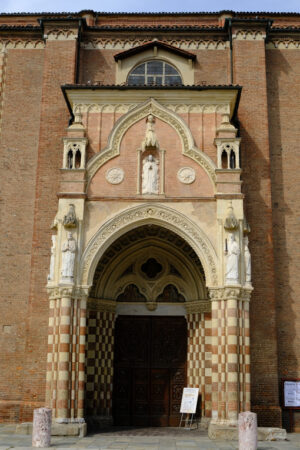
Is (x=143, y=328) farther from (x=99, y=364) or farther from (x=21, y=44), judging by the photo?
(x=21, y=44)

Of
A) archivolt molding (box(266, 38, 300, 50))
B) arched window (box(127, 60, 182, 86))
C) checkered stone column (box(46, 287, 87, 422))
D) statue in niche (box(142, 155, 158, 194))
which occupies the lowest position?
checkered stone column (box(46, 287, 87, 422))

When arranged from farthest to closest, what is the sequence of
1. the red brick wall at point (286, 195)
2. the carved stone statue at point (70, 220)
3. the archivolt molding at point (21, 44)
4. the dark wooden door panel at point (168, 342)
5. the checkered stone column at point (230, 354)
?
the archivolt molding at point (21, 44) < the dark wooden door panel at point (168, 342) < the red brick wall at point (286, 195) < the carved stone statue at point (70, 220) < the checkered stone column at point (230, 354)

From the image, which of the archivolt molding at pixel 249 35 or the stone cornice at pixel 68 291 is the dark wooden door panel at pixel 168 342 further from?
the archivolt molding at pixel 249 35

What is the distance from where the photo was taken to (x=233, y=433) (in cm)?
1306

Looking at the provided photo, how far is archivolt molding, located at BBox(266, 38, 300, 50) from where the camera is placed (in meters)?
18.5

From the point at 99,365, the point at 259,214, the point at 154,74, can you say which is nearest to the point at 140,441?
the point at 99,365

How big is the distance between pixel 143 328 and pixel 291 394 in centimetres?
463

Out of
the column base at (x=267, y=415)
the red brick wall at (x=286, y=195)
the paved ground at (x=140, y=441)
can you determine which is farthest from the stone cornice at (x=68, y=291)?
the red brick wall at (x=286, y=195)

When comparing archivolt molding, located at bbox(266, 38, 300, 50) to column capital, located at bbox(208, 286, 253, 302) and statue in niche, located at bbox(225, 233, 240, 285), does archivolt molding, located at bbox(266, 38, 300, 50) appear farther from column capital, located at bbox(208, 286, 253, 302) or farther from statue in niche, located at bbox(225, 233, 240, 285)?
column capital, located at bbox(208, 286, 253, 302)

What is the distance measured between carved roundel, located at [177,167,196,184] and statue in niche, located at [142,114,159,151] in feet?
3.22

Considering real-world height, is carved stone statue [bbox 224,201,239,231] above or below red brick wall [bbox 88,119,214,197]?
below

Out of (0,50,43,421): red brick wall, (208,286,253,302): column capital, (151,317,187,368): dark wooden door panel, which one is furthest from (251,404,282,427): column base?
(0,50,43,421): red brick wall

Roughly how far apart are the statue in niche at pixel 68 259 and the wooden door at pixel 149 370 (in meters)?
3.22

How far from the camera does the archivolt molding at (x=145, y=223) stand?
14359 mm
